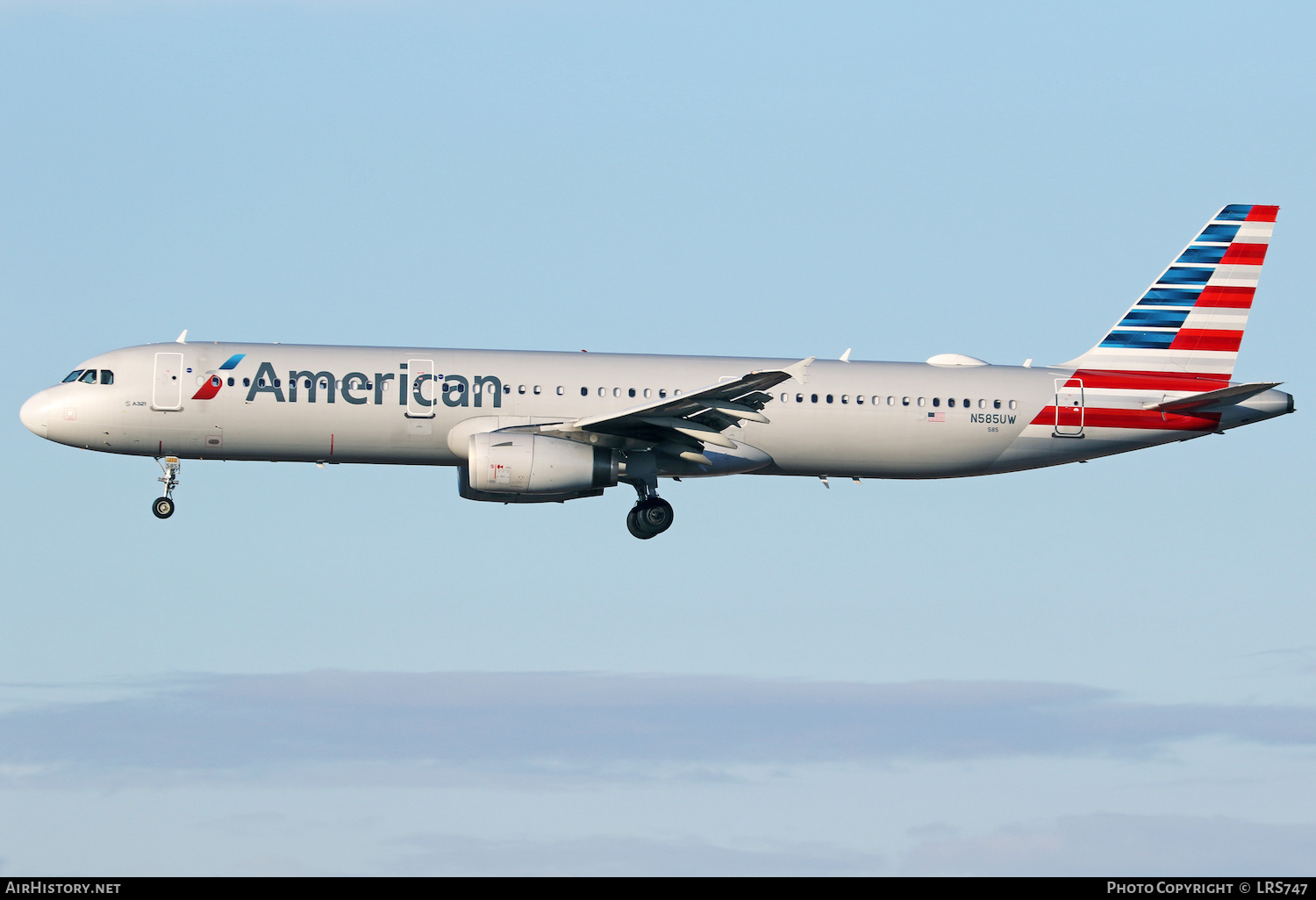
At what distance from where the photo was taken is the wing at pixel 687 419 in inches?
1406

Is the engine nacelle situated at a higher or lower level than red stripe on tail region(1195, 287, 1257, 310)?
lower

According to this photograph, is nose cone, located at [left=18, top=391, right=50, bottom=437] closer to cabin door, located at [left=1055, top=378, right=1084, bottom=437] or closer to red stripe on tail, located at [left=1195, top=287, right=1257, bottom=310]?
cabin door, located at [left=1055, top=378, right=1084, bottom=437]

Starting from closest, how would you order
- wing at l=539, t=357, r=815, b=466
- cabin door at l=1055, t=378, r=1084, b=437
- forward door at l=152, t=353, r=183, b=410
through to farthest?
wing at l=539, t=357, r=815, b=466, forward door at l=152, t=353, r=183, b=410, cabin door at l=1055, t=378, r=1084, b=437

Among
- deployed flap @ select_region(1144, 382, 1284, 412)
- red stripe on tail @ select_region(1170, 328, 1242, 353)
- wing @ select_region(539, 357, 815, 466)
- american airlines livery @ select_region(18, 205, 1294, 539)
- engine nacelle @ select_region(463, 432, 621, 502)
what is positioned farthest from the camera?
red stripe on tail @ select_region(1170, 328, 1242, 353)

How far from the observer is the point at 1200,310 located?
42812 millimetres

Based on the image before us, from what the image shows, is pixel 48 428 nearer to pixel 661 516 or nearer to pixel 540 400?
pixel 540 400

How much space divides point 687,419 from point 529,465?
12.8 feet

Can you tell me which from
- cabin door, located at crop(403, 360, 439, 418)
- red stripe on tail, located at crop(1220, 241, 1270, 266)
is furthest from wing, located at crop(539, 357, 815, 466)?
red stripe on tail, located at crop(1220, 241, 1270, 266)

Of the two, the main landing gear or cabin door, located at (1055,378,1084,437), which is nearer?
the main landing gear

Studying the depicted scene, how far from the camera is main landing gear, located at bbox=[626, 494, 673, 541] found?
39.1m

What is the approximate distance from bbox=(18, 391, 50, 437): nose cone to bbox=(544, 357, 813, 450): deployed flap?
40.6ft

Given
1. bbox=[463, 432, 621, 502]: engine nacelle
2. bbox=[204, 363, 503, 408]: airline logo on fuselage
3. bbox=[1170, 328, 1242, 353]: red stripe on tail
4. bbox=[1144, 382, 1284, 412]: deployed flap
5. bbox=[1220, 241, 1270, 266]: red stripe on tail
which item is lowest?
bbox=[463, 432, 621, 502]: engine nacelle

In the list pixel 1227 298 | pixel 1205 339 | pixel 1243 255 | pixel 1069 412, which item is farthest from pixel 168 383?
pixel 1243 255

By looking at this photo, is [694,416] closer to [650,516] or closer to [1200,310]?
[650,516]
